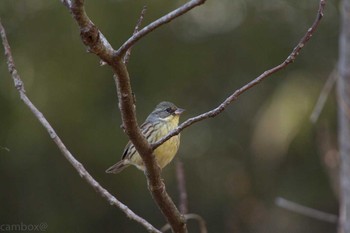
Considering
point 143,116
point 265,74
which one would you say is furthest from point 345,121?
point 143,116

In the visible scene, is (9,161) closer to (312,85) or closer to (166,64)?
(166,64)

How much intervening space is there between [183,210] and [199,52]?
5.82m

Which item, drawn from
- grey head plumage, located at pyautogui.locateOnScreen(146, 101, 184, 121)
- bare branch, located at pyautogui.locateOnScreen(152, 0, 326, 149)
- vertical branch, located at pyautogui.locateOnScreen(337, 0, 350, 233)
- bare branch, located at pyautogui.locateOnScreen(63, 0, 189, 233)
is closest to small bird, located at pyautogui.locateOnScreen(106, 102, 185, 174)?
grey head plumage, located at pyautogui.locateOnScreen(146, 101, 184, 121)

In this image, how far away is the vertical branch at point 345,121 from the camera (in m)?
2.76

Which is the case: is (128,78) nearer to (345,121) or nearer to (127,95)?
(127,95)

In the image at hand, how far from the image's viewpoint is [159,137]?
393 cm

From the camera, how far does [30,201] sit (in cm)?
785

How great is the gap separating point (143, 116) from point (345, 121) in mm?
4746

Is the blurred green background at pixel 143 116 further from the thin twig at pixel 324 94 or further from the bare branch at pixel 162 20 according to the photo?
the bare branch at pixel 162 20

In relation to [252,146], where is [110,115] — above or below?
above

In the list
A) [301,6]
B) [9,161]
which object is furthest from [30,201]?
[301,6]

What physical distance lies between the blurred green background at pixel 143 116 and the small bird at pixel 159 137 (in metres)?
3.40

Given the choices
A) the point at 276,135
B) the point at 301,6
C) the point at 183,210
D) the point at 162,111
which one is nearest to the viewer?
the point at 183,210

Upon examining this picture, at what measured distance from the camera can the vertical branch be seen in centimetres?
276
